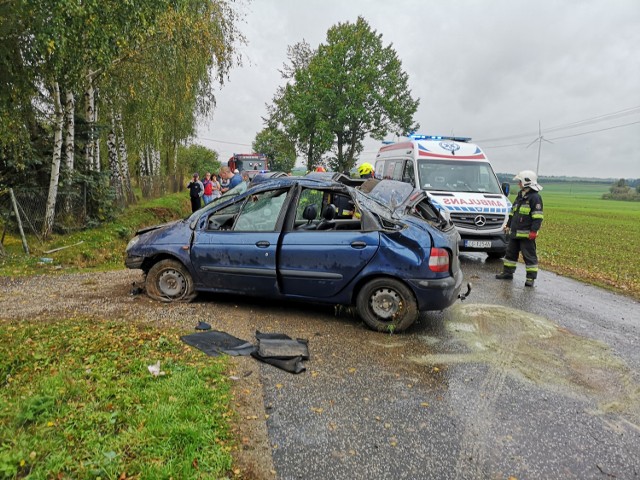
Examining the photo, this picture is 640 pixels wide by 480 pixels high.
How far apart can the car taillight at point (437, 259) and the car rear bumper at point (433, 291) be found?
0.12m

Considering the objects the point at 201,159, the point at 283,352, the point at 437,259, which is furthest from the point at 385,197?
the point at 201,159

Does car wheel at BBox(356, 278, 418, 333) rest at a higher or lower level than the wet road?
higher

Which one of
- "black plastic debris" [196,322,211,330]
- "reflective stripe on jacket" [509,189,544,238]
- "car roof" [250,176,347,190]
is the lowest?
"black plastic debris" [196,322,211,330]

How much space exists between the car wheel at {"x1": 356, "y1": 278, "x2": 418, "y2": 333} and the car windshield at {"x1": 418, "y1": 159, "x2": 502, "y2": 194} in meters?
5.10

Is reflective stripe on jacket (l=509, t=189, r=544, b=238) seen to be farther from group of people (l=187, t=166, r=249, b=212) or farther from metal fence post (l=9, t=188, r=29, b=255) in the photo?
metal fence post (l=9, t=188, r=29, b=255)

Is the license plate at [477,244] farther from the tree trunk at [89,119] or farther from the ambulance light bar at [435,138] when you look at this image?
the tree trunk at [89,119]

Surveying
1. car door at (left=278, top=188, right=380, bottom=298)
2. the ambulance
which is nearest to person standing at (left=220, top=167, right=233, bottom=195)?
the ambulance

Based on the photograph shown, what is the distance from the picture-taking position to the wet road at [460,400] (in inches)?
102

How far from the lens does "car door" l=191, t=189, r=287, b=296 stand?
4.98 m

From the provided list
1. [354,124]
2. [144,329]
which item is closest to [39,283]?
[144,329]

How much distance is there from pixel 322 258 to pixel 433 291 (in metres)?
1.32

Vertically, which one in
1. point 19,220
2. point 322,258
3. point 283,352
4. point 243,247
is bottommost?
point 283,352

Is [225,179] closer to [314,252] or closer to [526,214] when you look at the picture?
[526,214]

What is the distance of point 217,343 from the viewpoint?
4.17m
